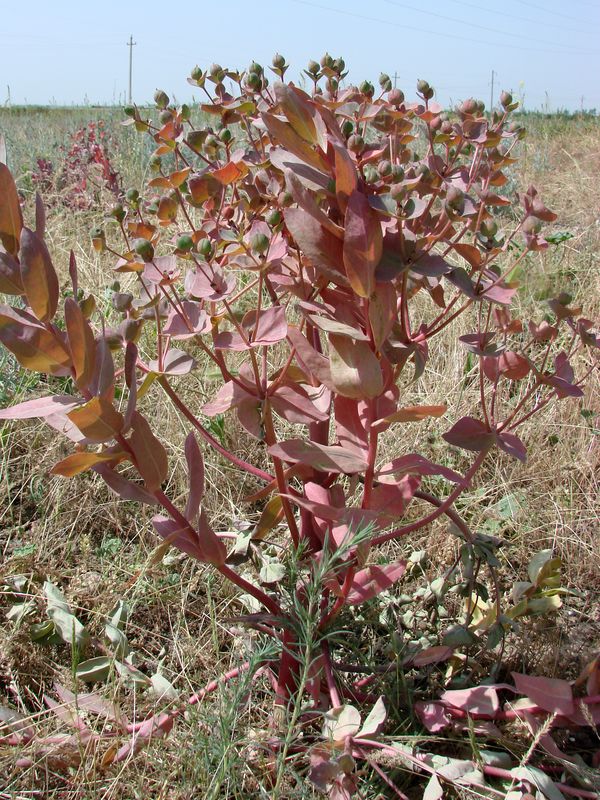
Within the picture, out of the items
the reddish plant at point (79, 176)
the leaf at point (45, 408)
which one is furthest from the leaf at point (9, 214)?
the reddish plant at point (79, 176)

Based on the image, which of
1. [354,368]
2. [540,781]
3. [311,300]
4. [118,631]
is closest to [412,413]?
[354,368]

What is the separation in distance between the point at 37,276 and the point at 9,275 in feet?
0.15

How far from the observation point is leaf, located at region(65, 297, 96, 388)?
739 millimetres

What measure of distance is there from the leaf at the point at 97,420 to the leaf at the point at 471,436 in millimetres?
446

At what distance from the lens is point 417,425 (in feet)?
6.46

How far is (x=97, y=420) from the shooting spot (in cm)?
79

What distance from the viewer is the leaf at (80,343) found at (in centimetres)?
74

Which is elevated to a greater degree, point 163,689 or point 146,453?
point 146,453

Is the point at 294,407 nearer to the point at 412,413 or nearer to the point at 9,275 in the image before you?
the point at 412,413

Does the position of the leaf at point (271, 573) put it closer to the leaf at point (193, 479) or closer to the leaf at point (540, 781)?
the leaf at point (193, 479)

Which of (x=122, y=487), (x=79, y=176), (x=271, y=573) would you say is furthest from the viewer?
(x=79, y=176)

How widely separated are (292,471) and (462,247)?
1.26 feet

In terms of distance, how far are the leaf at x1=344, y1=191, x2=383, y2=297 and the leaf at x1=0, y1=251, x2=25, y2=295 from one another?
13.8 inches

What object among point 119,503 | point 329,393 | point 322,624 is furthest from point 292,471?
point 119,503
